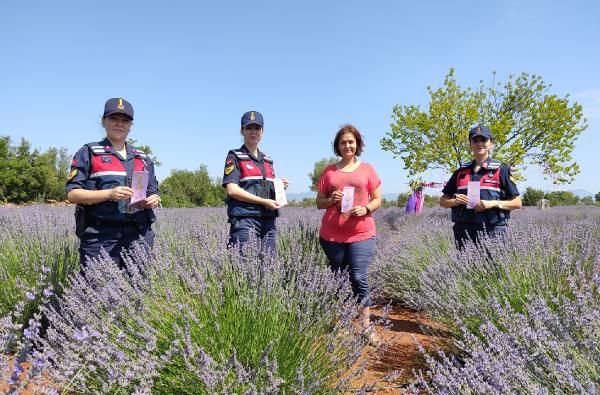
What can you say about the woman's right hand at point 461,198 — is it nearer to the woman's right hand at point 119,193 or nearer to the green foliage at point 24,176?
the woman's right hand at point 119,193

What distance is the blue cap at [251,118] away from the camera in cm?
306

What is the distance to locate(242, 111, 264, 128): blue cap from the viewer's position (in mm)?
3057

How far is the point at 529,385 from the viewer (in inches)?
47.9

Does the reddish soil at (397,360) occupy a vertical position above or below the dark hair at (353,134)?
below

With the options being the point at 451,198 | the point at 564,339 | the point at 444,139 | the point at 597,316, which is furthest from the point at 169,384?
the point at 444,139

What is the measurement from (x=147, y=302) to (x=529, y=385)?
5.34 feet

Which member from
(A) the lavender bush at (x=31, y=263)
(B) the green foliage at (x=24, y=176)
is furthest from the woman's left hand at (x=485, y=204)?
(B) the green foliage at (x=24, y=176)

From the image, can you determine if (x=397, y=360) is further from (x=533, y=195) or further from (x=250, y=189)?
(x=533, y=195)

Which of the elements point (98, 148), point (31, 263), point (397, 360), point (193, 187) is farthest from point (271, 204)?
point (193, 187)

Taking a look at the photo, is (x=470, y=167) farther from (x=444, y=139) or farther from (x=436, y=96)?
(x=436, y=96)

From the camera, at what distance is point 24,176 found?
81.1 feet

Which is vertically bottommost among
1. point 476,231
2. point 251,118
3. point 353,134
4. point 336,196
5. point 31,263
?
point 31,263

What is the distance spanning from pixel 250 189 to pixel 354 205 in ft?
2.72

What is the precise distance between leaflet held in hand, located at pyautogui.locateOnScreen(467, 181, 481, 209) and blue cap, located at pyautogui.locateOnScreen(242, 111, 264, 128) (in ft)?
5.84
